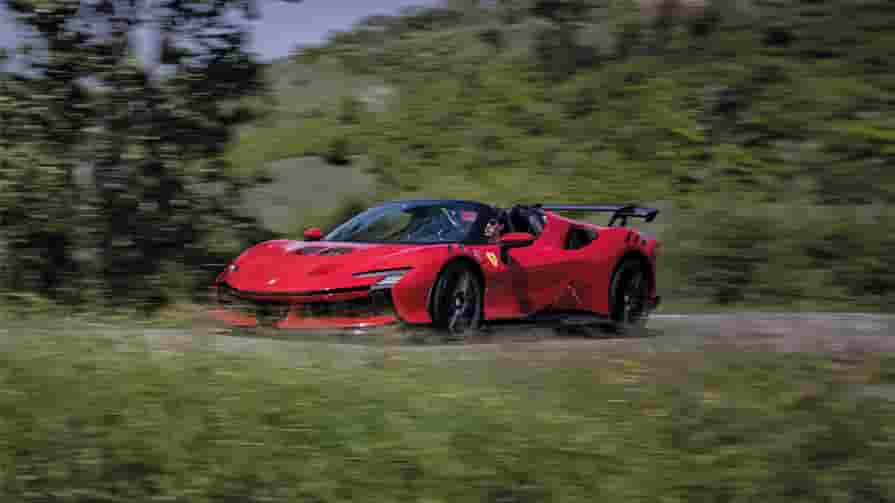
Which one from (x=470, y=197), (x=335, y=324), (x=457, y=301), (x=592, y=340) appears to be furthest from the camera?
(x=470, y=197)

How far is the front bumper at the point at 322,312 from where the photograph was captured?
925 centimetres

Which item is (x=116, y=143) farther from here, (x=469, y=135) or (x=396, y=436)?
(x=469, y=135)

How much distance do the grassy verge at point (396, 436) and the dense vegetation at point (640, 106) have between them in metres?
12.4

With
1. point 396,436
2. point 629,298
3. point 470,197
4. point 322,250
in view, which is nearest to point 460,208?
point 322,250

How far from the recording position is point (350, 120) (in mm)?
24891

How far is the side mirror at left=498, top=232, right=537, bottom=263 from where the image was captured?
10.1 meters

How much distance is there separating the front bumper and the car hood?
0.30 ft

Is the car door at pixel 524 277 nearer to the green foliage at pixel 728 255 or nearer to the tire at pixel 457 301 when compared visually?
the tire at pixel 457 301

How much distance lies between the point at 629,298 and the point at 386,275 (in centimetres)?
335

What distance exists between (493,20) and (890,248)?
44.0ft

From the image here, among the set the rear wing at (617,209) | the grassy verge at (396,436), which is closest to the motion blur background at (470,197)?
the grassy verge at (396,436)

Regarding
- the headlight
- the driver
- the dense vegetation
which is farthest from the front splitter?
the dense vegetation

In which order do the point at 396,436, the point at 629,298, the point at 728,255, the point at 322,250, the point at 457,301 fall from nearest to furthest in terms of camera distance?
1. the point at 396,436
2. the point at 457,301
3. the point at 322,250
4. the point at 629,298
5. the point at 728,255

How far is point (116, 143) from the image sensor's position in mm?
13242
